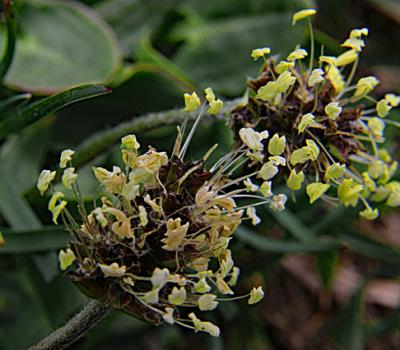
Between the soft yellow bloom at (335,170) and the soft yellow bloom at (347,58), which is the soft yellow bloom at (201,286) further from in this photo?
the soft yellow bloom at (347,58)

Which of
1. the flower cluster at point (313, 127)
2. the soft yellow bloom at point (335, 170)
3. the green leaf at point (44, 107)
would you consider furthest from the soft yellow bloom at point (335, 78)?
the green leaf at point (44, 107)

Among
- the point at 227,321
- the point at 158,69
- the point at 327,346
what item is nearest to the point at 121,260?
the point at 158,69

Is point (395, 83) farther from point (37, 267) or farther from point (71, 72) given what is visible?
point (37, 267)

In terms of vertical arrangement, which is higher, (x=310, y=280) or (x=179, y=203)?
(x=179, y=203)

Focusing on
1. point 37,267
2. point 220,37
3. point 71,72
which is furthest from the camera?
point 220,37

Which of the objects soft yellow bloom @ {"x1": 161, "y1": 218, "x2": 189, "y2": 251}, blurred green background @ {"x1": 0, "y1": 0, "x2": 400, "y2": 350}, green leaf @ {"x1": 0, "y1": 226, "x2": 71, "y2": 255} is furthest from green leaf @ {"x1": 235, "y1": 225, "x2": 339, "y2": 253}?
soft yellow bloom @ {"x1": 161, "y1": 218, "x2": 189, "y2": 251}

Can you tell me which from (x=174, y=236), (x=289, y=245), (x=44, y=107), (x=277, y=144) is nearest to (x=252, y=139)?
(x=277, y=144)

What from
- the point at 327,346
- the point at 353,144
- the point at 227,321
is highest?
the point at 353,144
